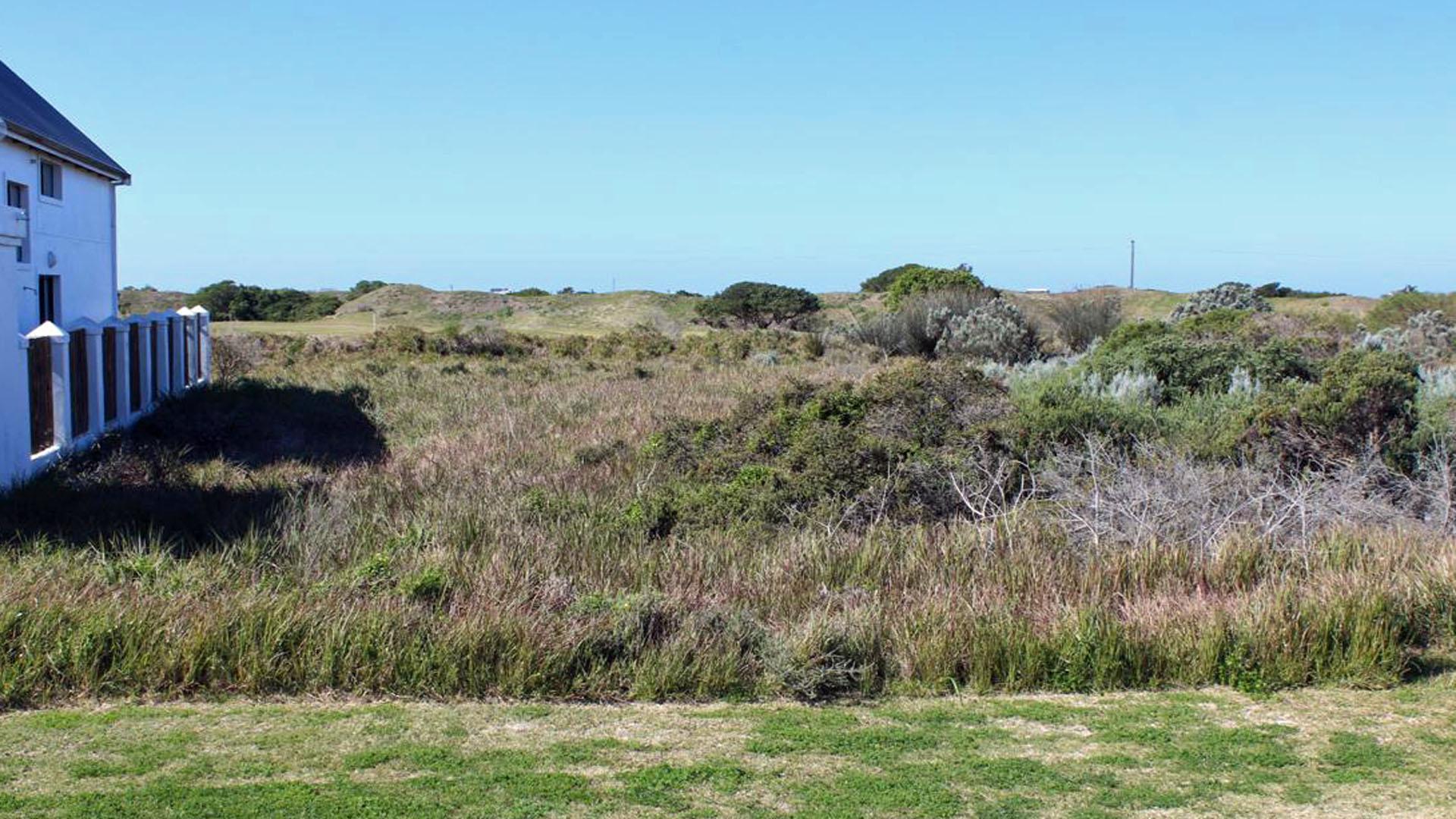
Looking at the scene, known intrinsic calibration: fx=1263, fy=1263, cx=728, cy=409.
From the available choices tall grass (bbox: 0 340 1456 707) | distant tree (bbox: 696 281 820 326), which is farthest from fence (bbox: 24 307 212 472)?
distant tree (bbox: 696 281 820 326)

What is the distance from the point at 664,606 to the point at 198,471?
7961mm

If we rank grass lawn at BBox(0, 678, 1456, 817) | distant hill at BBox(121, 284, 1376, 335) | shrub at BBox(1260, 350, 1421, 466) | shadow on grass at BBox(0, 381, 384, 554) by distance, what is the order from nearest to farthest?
1. grass lawn at BBox(0, 678, 1456, 817)
2. shadow on grass at BBox(0, 381, 384, 554)
3. shrub at BBox(1260, 350, 1421, 466)
4. distant hill at BBox(121, 284, 1376, 335)

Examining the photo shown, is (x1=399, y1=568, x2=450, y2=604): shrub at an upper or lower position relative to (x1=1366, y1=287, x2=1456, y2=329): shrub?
lower

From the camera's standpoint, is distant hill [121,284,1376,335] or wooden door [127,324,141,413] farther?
distant hill [121,284,1376,335]

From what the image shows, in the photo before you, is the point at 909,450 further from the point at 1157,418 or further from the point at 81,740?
the point at 81,740

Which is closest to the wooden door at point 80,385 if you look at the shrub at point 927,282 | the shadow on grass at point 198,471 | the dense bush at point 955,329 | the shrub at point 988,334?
the shadow on grass at point 198,471

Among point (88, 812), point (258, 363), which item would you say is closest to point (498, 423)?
point (88, 812)

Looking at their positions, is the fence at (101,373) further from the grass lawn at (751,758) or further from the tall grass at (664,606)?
the grass lawn at (751,758)

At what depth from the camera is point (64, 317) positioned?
19.6 m

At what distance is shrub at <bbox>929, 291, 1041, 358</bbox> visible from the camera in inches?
1120

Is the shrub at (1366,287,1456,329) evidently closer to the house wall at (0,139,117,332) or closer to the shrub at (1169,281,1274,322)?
the shrub at (1169,281,1274,322)

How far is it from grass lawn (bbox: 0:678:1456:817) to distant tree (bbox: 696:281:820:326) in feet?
165

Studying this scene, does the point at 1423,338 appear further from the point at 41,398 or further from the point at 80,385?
the point at 41,398

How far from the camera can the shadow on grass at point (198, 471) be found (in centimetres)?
902
